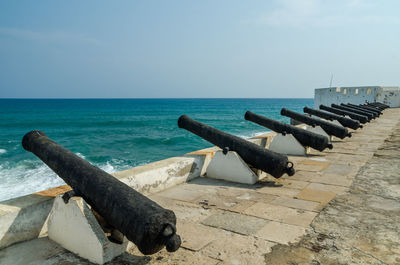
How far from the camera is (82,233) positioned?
2.54m

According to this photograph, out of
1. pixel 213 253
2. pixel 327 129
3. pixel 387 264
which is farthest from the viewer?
pixel 327 129

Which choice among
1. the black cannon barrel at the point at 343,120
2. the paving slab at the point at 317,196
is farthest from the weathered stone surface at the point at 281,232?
the black cannon barrel at the point at 343,120

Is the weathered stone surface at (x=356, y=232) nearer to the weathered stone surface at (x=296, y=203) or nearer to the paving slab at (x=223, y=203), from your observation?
the weathered stone surface at (x=296, y=203)

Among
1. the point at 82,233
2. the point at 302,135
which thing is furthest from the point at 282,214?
the point at 302,135

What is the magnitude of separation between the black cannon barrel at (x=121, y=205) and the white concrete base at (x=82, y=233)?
0.11 metres

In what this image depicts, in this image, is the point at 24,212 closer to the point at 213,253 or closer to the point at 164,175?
the point at 213,253

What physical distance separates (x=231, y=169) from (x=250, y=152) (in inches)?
16.0

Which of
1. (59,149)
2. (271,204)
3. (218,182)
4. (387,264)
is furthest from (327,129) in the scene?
(59,149)

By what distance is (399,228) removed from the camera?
318 cm

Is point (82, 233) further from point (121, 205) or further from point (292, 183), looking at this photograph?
point (292, 183)

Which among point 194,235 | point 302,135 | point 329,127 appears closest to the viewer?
point 194,235

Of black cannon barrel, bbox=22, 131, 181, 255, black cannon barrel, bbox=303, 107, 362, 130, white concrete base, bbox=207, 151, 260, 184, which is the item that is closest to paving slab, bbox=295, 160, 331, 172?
white concrete base, bbox=207, 151, 260, 184

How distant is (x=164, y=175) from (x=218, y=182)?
3.03ft

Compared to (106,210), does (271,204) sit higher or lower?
lower
